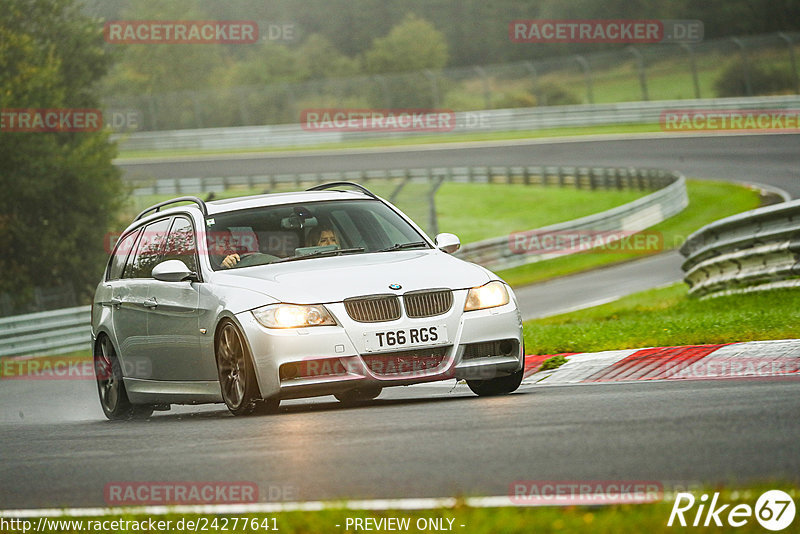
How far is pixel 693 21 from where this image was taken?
82000 millimetres

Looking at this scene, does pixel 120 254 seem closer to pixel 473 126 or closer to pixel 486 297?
pixel 486 297

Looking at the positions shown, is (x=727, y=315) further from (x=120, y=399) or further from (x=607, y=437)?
(x=607, y=437)

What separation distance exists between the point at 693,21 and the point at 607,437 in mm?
79719

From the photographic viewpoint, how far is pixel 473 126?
57688mm

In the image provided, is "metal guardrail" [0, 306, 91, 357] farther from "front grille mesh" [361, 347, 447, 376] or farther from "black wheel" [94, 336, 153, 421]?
"front grille mesh" [361, 347, 447, 376]

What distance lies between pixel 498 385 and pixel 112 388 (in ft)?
11.9

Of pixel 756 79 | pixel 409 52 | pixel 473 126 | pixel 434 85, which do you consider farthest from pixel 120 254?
pixel 409 52

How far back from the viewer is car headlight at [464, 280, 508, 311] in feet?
28.8

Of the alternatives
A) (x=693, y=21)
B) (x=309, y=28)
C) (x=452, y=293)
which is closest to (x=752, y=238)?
(x=452, y=293)

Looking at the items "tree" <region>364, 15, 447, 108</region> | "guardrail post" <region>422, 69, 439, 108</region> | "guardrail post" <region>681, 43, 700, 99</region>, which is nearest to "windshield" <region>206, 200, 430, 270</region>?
"guardrail post" <region>681, 43, 700, 99</region>

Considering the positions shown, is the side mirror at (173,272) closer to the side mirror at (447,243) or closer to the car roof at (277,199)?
the car roof at (277,199)

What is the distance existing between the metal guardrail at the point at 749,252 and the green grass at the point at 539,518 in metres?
9.62

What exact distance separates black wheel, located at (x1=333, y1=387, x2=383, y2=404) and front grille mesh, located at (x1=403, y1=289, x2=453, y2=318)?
584 mm

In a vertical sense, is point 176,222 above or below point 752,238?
above
